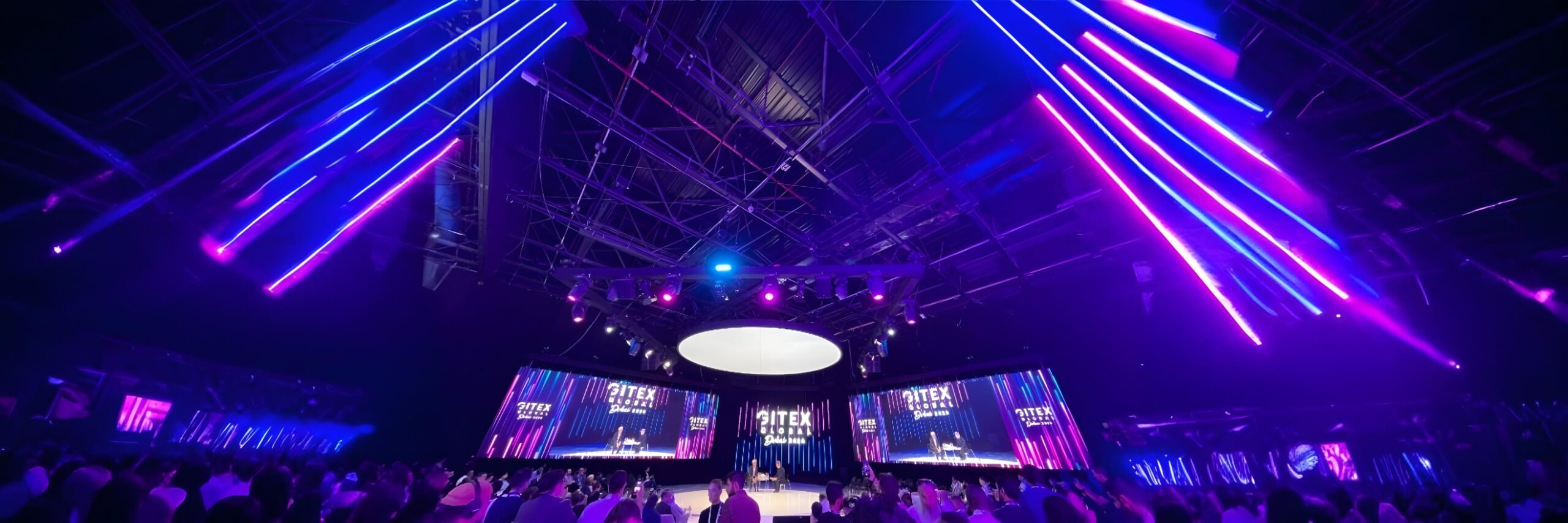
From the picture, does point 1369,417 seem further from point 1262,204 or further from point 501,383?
point 501,383

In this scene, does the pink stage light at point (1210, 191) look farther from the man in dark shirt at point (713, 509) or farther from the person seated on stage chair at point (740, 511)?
the man in dark shirt at point (713, 509)

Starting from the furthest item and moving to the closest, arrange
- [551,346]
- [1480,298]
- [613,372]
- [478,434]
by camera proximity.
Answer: [613,372]
[551,346]
[478,434]
[1480,298]

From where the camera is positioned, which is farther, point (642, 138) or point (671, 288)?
point (671, 288)

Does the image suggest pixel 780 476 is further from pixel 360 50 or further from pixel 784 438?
pixel 360 50

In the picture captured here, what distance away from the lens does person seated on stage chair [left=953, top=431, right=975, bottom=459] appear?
1125 centimetres

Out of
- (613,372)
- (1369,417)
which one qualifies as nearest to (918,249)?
(1369,417)

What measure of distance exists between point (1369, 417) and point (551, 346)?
51.6 feet

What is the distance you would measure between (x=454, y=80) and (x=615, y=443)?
10.4 metres

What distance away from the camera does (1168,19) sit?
3.63 metres

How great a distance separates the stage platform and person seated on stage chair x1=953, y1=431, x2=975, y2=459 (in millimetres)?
3992

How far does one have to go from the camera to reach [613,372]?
12883 mm

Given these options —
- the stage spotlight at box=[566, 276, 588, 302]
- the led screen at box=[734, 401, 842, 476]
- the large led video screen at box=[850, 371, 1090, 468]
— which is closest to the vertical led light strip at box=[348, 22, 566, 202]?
the stage spotlight at box=[566, 276, 588, 302]

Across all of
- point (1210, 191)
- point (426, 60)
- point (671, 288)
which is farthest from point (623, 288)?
point (1210, 191)

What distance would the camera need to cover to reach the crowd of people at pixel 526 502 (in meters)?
2.74
